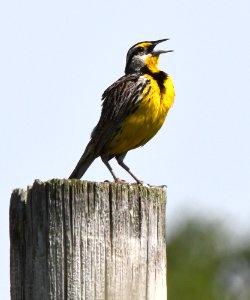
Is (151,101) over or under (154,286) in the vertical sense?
over

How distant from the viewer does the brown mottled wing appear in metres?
11.3

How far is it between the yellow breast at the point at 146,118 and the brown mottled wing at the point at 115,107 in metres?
0.05

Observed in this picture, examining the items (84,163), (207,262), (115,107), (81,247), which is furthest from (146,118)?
(207,262)

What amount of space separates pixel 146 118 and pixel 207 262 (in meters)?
34.1

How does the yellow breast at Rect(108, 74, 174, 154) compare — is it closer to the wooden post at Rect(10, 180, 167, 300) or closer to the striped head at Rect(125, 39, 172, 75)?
the striped head at Rect(125, 39, 172, 75)

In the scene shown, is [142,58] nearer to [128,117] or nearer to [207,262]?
[128,117]

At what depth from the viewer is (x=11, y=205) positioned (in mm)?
5945

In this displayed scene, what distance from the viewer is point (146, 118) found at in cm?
1112

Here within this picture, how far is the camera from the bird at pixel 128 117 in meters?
11.2

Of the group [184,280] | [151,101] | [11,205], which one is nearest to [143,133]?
[151,101]

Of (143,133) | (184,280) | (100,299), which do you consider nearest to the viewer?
(100,299)

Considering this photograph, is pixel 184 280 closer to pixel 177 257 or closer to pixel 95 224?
pixel 177 257

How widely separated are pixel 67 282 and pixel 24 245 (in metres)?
0.28

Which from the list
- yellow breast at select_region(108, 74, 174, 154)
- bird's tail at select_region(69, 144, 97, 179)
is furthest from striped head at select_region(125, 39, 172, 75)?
bird's tail at select_region(69, 144, 97, 179)
